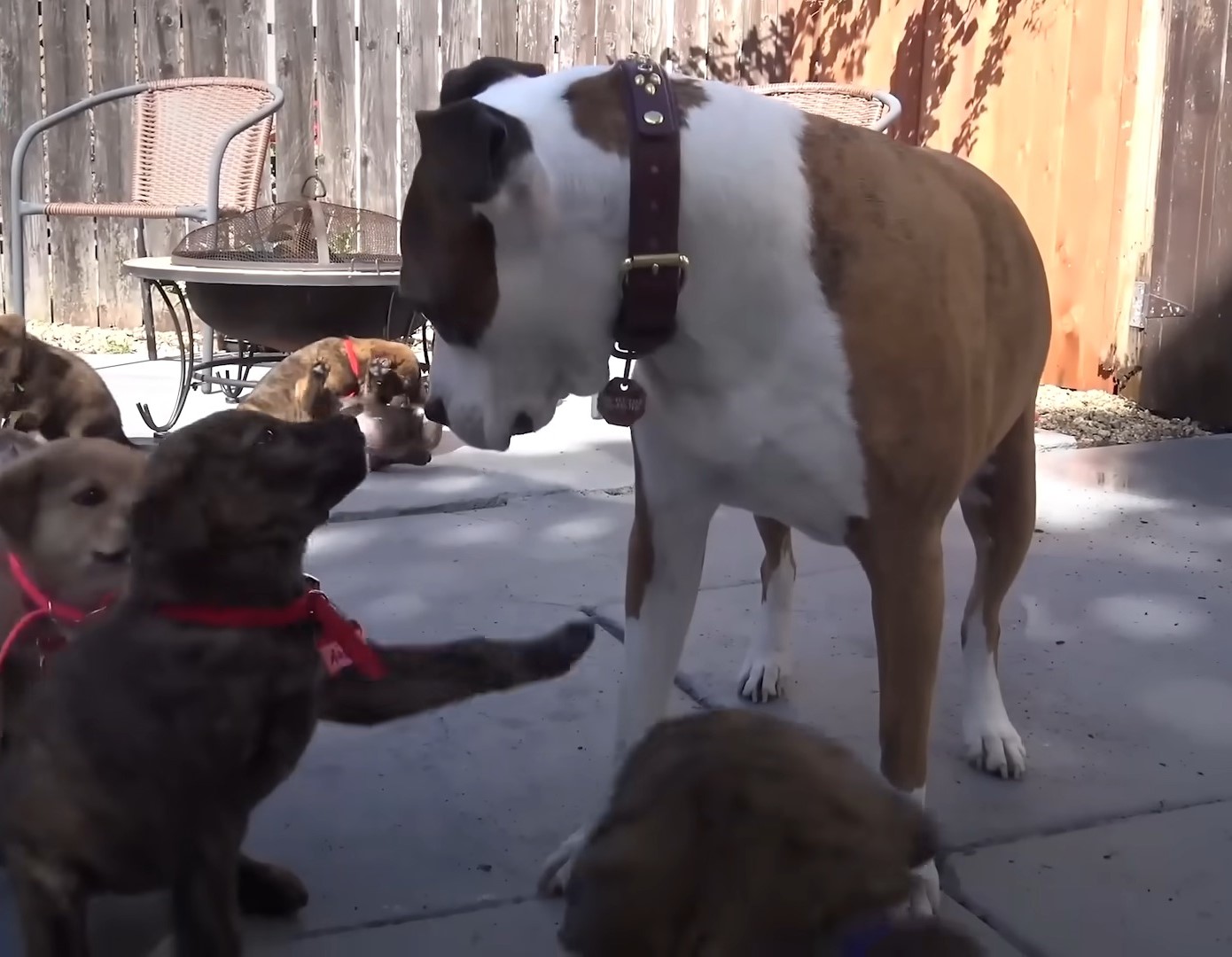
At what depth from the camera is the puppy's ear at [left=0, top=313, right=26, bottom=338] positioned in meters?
5.02

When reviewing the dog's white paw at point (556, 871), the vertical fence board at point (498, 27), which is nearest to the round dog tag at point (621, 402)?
the dog's white paw at point (556, 871)

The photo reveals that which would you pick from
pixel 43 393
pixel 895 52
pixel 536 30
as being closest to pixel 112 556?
pixel 43 393

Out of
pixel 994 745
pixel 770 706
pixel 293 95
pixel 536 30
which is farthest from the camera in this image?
pixel 536 30

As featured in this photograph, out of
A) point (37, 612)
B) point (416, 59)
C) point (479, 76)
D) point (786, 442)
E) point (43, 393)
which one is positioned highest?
point (416, 59)

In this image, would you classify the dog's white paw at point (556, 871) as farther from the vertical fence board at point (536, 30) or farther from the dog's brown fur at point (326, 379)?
the vertical fence board at point (536, 30)

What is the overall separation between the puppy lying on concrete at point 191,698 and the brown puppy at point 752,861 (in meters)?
0.82

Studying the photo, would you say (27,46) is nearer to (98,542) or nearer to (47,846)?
(98,542)

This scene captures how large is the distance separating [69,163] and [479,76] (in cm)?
683

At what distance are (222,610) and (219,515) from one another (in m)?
0.15

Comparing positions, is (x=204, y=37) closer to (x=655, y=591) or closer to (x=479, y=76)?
(x=479, y=76)

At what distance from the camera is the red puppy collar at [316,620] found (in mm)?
2113

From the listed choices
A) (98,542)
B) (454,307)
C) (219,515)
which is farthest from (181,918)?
(454,307)

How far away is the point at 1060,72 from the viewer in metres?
7.02

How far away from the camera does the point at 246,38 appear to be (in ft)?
27.3
